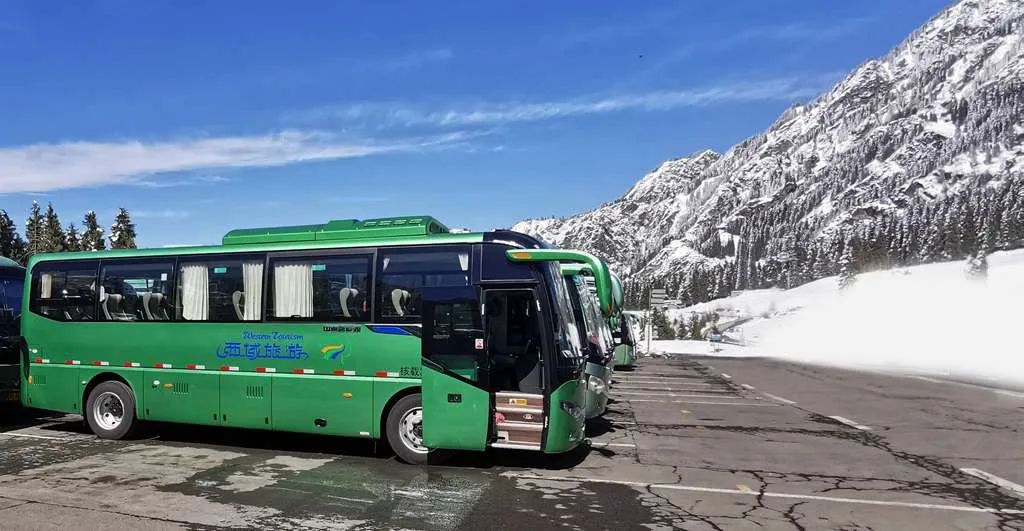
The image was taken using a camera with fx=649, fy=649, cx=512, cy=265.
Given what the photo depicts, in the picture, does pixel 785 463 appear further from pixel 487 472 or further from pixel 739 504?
pixel 487 472

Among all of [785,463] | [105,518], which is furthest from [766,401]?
[105,518]

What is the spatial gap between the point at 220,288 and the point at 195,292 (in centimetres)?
52

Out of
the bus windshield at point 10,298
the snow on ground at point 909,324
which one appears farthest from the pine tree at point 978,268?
the bus windshield at point 10,298

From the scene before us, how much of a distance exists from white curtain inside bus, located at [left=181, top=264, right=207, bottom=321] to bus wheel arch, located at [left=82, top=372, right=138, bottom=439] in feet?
6.04

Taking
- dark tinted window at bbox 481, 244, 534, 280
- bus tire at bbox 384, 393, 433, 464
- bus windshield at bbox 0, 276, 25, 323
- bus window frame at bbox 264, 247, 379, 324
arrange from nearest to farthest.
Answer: dark tinted window at bbox 481, 244, 534, 280
bus tire at bbox 384, 393, 433, 464
bus window frame at bbox 264, 247, 379, 324
bus windshield at bbox 0, 276, 25, 323

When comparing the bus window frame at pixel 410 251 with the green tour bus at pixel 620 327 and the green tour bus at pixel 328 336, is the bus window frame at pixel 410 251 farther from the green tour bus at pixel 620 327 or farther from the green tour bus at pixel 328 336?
the green tour bus at pixel 620 327

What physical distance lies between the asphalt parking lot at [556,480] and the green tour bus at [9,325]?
0.83 meters

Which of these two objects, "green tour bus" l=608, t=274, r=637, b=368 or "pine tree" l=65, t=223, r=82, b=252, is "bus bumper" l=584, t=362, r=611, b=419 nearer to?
"green tour bus" l=608, t=274, r=637, b=368

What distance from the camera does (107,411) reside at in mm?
11367

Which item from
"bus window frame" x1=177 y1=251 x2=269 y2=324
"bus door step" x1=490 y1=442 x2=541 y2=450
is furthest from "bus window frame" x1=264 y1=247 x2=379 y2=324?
"bus door step" x1=490 y1=442 x2=541 y2=450

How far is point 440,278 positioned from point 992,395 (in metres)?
18.8

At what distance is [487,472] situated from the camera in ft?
28.7

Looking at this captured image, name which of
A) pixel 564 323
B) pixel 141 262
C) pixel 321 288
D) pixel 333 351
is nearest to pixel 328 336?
pixel 333 351

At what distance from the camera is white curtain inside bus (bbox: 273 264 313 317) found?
392 inches
